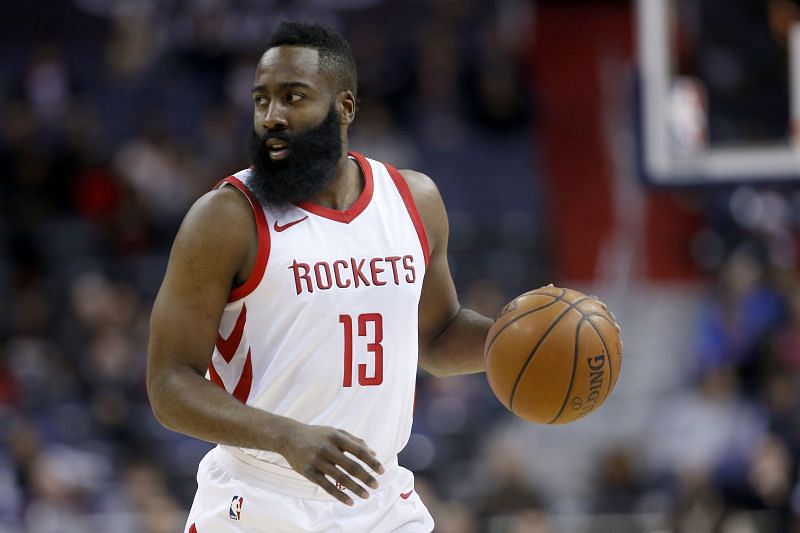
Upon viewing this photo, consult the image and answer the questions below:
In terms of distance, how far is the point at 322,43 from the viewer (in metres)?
4.73

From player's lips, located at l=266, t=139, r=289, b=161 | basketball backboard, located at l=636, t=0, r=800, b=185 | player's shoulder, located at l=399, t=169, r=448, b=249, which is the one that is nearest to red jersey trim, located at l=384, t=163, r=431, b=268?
player's shoulder, located at l=399, t=169, r=448, b=249

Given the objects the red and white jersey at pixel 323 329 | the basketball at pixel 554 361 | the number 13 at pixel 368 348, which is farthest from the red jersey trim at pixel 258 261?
the basketball at pixel 554 361

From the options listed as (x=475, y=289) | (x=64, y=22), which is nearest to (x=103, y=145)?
(x=64, y=22)

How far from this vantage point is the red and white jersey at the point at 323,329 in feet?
14.9

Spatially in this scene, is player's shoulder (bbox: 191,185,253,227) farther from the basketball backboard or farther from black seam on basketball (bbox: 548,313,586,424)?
the basketball backboard

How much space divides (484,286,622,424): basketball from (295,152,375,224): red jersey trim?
0.65 m

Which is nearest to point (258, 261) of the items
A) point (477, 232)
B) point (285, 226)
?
point (285, 226)

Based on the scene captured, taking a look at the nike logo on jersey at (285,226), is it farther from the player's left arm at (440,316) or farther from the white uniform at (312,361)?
the player's left arm at (440,316)

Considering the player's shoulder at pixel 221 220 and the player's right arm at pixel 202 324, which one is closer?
the player's right arm at pixel 202 324

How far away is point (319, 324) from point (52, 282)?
28.9 ft

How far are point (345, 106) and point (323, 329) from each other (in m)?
0.84

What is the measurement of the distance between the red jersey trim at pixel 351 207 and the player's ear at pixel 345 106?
229 mm

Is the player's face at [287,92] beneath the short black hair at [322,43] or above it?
beneath

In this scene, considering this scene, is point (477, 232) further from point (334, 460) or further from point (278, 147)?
point (334, 460)
